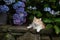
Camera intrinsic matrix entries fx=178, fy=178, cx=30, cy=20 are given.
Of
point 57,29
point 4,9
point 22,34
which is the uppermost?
point 4,9

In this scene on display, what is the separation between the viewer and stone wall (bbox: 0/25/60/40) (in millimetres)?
2475

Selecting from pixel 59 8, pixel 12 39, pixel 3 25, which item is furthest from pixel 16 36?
pixel 59 8

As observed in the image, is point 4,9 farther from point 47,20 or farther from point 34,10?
point 47,20

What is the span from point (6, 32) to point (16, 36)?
155 millimetres

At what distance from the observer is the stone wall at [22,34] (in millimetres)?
2475

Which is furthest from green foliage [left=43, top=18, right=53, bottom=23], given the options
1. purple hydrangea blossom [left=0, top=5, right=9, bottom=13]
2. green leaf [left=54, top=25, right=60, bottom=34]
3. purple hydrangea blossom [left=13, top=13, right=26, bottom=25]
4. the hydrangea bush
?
purple hydrangea blossom [left=0, top=5, right=9, bottom=13]

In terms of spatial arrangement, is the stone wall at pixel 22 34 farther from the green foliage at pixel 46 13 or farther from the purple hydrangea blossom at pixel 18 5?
the purple hydrangea blossom at pixel 18 5

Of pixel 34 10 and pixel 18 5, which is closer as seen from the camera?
pixel 18 5

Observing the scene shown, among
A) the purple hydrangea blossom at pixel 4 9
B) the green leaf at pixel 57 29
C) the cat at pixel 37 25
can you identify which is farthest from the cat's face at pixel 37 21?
the purple hydrangea blossom at pixel 4 9

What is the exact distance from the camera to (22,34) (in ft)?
8.27

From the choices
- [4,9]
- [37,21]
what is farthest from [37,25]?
[4,9]

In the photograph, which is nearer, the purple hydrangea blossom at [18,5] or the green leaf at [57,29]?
the green leaf at [57,29]

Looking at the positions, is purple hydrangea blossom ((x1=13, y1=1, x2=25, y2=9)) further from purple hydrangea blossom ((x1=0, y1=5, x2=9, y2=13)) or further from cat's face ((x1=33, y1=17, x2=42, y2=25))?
cat's face ((x1=33, y1=17, x2=42, y2=25))

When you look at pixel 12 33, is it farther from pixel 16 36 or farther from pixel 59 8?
pixel 59 8
